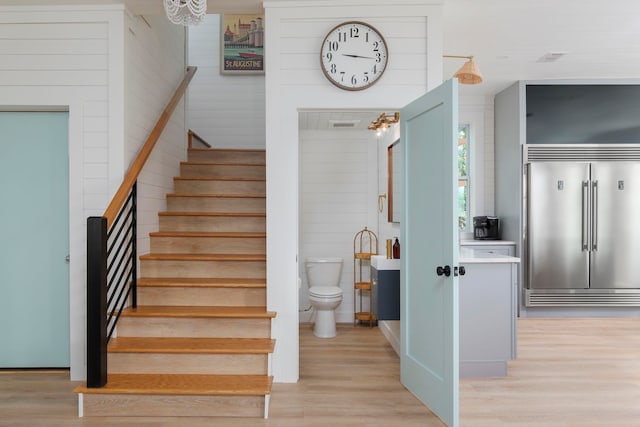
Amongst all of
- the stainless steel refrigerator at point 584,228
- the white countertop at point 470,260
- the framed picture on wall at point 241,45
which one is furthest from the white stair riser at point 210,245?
the stainless steel refrigerator at point 584,228

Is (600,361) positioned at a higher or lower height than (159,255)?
lower

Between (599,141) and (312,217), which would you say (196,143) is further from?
(599,141)

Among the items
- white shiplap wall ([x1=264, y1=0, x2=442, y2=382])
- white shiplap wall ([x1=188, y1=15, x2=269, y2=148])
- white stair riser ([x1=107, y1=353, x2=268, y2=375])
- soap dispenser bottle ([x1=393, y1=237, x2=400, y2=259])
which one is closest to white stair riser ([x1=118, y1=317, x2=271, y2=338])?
white stair riser ([x1=107, y1=353, x2=268, y2=375])

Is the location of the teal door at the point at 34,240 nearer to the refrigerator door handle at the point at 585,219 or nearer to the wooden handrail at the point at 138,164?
the wooden handrail at the point at 138,164

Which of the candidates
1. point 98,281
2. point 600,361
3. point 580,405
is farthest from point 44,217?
point 600,361

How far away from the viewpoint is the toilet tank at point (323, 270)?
483 centimetres

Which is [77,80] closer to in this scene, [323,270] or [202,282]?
[202,282]

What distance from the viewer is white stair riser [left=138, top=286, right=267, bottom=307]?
10.6 feet

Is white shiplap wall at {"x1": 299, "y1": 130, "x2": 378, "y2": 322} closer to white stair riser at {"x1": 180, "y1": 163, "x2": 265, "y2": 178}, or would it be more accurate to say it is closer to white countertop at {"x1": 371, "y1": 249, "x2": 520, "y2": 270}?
white stair riser at {"x1": 180, "y1": 163, "x2": 265, "y2": 178}

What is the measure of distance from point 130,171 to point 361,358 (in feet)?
7.86

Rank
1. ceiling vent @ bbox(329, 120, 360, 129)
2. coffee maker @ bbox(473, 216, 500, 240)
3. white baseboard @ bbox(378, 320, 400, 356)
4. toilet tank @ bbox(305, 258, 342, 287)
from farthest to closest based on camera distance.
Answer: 1. coffee maker @ bbox(473, 216, 500, 240)
2. toilet tank @ bbox(305, 258, 342, 287)
3. ceiling vent @ bbox(329, 120, 360, 129)
4. white baseboard @ bbox(378, 320, 400, 356)

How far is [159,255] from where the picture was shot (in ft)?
11.5

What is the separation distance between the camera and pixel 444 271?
8.07 feet

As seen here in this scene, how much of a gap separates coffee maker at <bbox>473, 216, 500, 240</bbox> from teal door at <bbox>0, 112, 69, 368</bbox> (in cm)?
452
